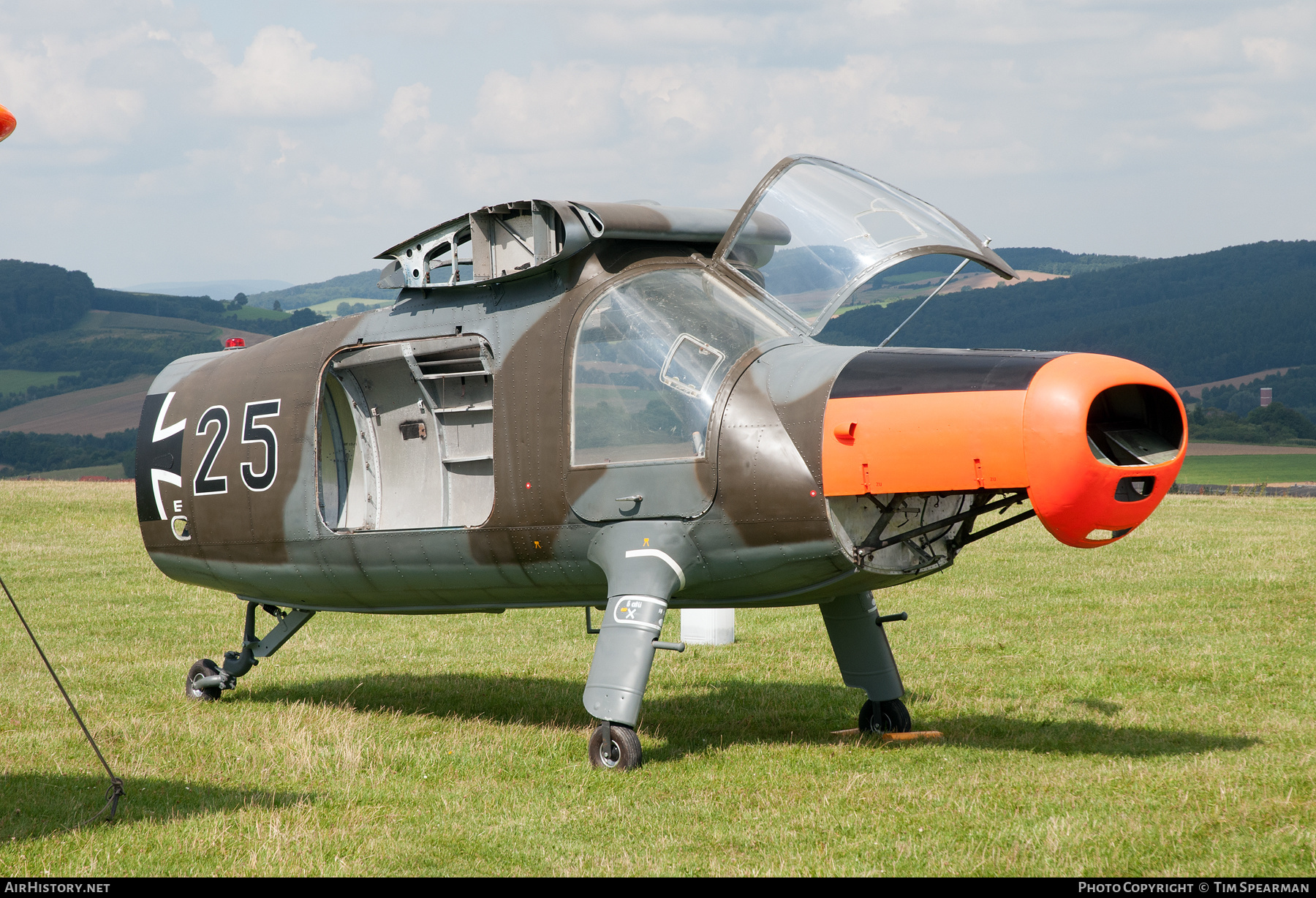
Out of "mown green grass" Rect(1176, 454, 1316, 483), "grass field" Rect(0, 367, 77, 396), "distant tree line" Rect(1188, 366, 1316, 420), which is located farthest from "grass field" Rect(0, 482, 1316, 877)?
"grass field" Rect(0, 367, 77, 396)

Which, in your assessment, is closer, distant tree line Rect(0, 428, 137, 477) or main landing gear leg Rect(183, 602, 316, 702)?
main landing gear leg Rect(183, 602, 316, 702)

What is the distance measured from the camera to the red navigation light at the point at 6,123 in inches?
232

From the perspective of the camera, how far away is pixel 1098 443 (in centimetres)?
638

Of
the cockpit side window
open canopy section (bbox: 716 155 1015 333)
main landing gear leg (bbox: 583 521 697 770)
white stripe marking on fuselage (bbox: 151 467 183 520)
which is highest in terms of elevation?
open canopy section (bbox: 716 155 1015 333)

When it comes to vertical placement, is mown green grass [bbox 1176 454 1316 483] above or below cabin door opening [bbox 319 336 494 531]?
below

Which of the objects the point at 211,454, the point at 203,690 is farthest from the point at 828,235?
the point at 203,690

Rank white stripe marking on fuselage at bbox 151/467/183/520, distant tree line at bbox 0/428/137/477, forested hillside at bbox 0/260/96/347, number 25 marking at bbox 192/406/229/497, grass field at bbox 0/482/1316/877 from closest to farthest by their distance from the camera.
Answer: grass field at bbox 0/482/1316/877
number 25 marking at bbox 192/406/229/497
white stripe marking on fuselage at bbox 151/467/183/520
distant tree line at bbox 0/428/137/477
forested hillside at bbox 0/260/96/347

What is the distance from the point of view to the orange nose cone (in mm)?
6062

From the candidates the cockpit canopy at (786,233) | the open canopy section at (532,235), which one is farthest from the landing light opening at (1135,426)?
the open canopy section at (532,235)

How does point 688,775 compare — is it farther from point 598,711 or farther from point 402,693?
point 402,693

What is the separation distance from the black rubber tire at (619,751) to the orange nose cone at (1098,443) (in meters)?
2.79

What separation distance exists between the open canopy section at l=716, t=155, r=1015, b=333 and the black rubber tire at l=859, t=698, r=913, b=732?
2811 mm

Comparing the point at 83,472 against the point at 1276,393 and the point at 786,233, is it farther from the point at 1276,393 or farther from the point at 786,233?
the point at 1276,393

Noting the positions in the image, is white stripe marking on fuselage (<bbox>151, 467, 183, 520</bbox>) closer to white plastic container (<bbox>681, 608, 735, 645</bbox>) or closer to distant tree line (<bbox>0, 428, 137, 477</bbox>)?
white plastic container (<bbox>681, 608, 735, 645</bbox>)
